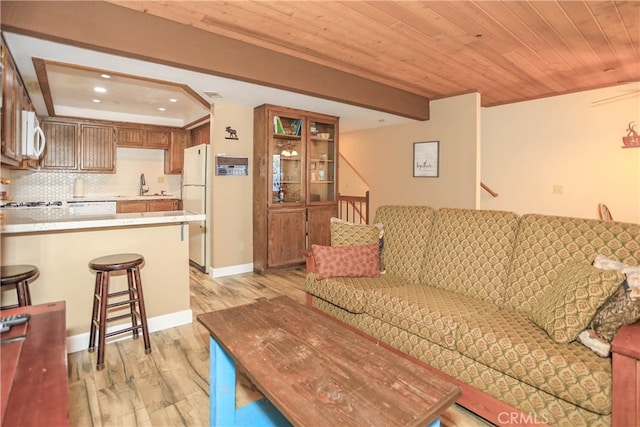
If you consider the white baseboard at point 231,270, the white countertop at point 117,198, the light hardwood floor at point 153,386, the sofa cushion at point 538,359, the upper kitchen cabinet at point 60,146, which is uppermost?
the upper kitchen cabinet at point 60,146

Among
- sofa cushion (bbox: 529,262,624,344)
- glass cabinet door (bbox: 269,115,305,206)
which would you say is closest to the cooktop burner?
glass cabinet door (bbox: 269,115,305,206)

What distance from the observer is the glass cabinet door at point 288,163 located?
4520mm

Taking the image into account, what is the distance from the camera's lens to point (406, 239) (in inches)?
112

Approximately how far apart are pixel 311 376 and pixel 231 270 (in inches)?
135

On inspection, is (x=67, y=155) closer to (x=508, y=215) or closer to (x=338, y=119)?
(x=338, y=119)

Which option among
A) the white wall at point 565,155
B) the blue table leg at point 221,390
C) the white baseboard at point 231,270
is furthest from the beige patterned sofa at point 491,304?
the white wall at point 565,155

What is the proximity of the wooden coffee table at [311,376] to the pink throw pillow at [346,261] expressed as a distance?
758 mm

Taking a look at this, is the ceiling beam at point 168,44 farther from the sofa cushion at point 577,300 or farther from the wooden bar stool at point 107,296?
the sofa cushion at point 577,300

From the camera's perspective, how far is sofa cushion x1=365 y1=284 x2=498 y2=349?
1.83 metres

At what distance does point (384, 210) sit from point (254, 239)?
7.08ft

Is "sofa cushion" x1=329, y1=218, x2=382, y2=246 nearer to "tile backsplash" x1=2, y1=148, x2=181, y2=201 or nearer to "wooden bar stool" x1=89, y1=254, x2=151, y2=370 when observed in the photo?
"wooden bar stool" x1=89, y1=254, x2=151, y2=370

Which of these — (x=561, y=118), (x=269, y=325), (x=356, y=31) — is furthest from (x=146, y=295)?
(x=561, y=118)

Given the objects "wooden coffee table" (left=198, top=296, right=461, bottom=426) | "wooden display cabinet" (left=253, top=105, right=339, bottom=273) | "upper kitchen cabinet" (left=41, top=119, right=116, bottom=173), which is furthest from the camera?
"upper kitchen cabinet" (left=41, top=119, right=116, bottom=173)

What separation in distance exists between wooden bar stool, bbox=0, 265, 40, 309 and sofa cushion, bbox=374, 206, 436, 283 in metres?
2.48
